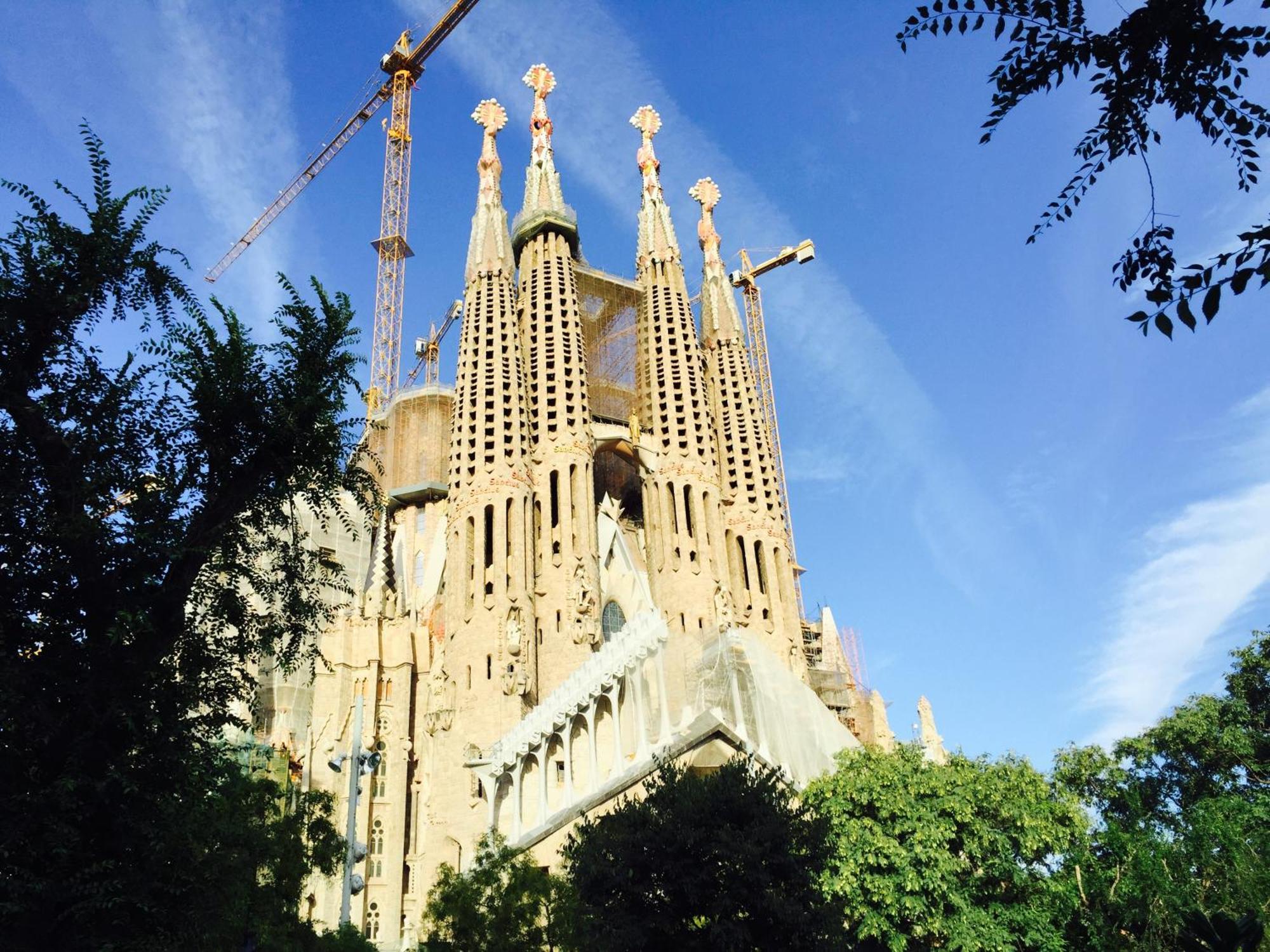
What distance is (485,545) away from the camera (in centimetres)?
3362

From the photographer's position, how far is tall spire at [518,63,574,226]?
1629 inches

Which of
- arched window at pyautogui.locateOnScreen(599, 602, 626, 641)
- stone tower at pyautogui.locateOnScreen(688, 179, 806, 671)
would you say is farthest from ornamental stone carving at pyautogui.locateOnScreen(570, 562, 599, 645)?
stone tower at pyautogui.locateOnScreen(688, 179, 806, 671)

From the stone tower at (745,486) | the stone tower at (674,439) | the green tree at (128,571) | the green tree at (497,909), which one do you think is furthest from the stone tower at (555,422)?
the green tree at (128,571)

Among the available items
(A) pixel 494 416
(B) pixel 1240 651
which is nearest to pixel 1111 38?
(B) pixel 1240 651

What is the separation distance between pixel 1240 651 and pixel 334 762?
25214 mm

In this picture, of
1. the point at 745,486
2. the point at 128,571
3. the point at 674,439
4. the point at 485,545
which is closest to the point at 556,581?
the point at 485,545

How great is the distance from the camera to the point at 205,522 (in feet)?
31.0

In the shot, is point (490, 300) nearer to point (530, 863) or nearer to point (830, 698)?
point (830, 698)

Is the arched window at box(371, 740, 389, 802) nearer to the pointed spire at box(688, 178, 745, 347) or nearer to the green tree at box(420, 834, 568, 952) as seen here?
the green tree at box(420, 834, 568, 952)

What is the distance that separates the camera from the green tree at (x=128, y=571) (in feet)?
26.2

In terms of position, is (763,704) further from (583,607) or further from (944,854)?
(583,607)

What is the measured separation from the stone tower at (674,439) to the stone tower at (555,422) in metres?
2.79

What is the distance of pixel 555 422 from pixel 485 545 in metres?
5.43

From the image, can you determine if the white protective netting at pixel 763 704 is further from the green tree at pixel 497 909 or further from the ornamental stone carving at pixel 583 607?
the ornamental stone carving at pixel 583 607
